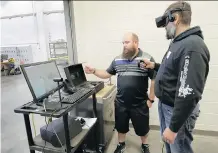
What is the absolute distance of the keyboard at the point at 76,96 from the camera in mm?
1428

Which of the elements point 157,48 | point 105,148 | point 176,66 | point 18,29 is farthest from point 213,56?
point 18,29

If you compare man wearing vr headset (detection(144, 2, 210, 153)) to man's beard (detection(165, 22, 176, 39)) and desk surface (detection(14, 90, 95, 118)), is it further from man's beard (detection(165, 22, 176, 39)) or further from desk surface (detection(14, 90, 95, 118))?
desk surface (detection(14, 90, 95, 118))

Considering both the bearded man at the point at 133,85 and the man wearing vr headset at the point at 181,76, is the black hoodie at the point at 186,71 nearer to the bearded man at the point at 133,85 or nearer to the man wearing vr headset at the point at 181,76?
the man wearing vr headset at the point at 181,76

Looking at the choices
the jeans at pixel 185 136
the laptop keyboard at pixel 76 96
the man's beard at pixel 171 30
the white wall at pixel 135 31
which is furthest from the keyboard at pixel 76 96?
the white wall at pixel 135 31

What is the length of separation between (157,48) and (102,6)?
1023 mm

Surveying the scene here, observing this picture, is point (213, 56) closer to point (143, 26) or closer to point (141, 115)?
point (143, 26)

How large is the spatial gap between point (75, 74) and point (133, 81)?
0.66 meters

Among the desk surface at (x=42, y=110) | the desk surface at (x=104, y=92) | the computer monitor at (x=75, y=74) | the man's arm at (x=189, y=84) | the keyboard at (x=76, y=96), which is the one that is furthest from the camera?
the desk surface at (x=104, y=92)

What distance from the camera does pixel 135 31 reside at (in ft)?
8.23

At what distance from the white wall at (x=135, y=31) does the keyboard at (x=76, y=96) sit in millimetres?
1068

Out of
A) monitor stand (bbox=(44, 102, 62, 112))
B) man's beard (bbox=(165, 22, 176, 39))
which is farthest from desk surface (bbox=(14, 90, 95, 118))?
man's beard (bbox=(165, 22, 176, 39))

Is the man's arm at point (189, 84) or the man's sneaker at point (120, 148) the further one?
the man's sneaker at point (120, 148)

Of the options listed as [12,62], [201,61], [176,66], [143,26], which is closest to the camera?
[201,61]

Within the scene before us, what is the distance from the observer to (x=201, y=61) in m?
1.05
